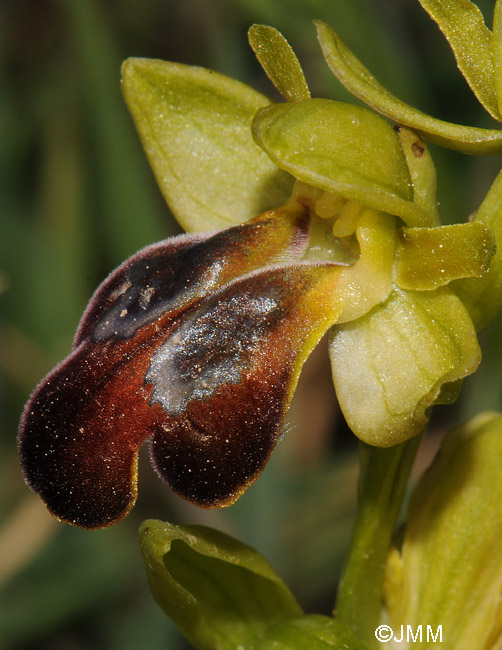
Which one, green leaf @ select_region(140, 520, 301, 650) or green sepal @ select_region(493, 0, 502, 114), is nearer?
green sepal @ select_region(493, 0, 502, 114)

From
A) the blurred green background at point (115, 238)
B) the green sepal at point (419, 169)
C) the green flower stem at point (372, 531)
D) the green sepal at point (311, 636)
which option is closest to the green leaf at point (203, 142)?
the green sepal at point (419, 169)

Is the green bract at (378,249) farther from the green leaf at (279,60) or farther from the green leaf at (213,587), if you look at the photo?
the green leaf at (213,587)

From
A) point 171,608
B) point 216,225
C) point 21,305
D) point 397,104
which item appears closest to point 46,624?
point 21,305

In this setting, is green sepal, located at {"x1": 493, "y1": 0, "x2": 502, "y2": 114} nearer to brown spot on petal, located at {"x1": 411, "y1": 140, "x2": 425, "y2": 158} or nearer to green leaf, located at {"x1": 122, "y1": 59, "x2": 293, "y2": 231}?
brown spot on petal, located at {"x1": 411, "y1": 140, "x2": 425, "y2": 158}

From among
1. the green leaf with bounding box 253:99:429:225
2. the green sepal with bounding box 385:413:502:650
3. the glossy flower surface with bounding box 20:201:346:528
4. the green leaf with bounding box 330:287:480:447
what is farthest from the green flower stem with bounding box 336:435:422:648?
the green leaf with bounding box 253:99:429:225

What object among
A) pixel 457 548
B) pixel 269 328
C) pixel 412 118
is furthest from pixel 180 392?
pixel 457 548

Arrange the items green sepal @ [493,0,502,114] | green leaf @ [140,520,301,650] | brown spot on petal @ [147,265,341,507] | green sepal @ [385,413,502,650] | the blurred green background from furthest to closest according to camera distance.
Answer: the blurred green background, green sepal @ [385,413,502,650], green leaf @ [140,520,301,650], green sepal @ [493,0,502,114], brown spot on petal @ [147,265,341,507]

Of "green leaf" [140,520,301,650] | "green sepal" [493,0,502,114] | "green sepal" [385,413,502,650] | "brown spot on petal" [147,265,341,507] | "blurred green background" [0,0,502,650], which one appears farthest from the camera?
"blurred green background" [0,0,502,650]
